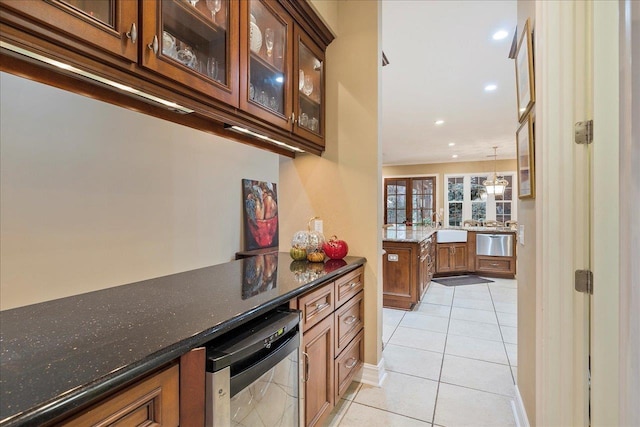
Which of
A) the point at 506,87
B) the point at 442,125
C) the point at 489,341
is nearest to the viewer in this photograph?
the point at 489,341

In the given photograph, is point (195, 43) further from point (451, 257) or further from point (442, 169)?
point (442, 169)

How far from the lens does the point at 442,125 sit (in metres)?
5.18

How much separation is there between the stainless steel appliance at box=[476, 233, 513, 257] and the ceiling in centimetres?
195

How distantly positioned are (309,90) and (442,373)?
7.86ft

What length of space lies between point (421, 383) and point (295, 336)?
57.5 inches

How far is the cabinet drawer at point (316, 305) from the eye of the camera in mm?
1439

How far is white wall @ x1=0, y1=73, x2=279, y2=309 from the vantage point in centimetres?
192

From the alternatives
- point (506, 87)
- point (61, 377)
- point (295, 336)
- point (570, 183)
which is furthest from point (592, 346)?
point (506, 87)

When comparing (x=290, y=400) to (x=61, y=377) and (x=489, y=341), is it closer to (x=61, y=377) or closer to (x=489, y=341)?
(x=61, y=377)

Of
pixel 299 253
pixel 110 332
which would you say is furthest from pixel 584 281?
pixel 110 332

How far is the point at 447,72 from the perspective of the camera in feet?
10.8

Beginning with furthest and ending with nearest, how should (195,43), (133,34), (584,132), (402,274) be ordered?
(402,274), (195,43), (584,132), (133,34)

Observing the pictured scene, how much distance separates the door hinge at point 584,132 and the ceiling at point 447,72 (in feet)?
5.11

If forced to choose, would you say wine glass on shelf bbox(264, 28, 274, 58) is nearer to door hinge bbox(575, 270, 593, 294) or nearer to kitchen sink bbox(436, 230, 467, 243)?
door hinge bbox(575, 270, 593, 294)
